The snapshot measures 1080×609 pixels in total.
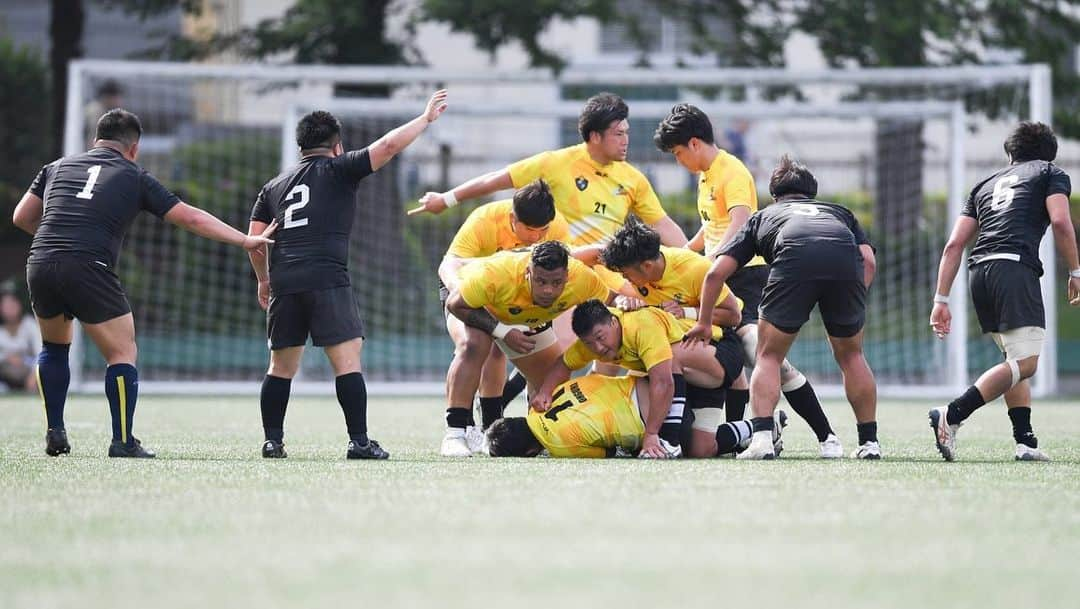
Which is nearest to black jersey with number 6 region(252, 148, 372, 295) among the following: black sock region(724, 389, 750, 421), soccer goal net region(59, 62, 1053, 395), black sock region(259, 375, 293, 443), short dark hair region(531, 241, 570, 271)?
black sock region(259, 375, 293, 443)

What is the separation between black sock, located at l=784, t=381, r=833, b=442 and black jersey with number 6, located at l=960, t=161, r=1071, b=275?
1138 mm

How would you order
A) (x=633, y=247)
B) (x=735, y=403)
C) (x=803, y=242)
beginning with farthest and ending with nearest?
1. (x=735, y=403)
2. (x=633, y=247)
3. (x=803, y=242)

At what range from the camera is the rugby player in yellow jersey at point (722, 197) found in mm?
8500

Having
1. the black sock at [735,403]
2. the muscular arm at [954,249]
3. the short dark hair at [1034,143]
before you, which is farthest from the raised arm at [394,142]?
the short dark hair at [1034,143]

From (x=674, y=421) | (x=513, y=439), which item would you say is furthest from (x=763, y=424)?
(x=513, y=439)

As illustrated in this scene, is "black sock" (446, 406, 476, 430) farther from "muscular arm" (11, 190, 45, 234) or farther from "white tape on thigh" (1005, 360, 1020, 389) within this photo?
"white tape on thigh" (1005, 360, 1020, 389)

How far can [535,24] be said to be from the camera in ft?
61.8

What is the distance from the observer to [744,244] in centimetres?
764

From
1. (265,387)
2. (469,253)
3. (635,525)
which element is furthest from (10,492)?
(469,253)

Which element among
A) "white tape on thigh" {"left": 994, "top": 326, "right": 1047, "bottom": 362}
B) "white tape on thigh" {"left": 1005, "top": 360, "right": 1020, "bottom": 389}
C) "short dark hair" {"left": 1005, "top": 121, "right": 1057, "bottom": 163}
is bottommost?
"white tape on thigh" {"left": 1005, "top": 360, "right": 1020, "bottom": 389}

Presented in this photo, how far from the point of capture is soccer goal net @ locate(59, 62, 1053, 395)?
17297 mm

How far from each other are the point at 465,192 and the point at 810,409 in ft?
7.68

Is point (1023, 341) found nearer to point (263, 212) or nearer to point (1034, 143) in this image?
point (1034, 143)

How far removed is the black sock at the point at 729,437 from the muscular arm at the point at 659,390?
1.74ft
